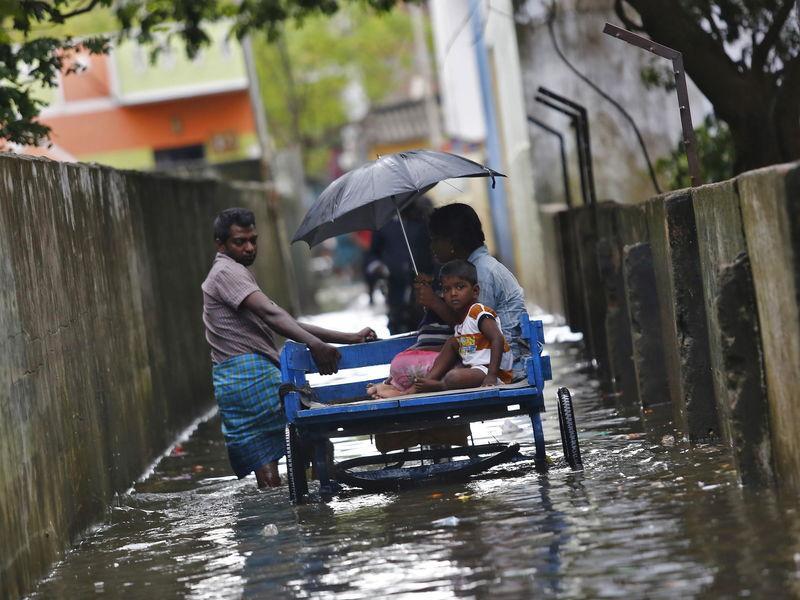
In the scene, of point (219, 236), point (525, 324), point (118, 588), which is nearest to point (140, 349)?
point (219, 236)

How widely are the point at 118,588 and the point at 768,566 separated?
2980 millimetres

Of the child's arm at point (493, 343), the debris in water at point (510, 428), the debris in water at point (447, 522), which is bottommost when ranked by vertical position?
the debris in water at point (447, 522)

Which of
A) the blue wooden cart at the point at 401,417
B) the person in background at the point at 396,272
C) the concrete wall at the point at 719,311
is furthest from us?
the person in background at the point at 396,272

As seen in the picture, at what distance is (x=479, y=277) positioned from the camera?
29.9ft

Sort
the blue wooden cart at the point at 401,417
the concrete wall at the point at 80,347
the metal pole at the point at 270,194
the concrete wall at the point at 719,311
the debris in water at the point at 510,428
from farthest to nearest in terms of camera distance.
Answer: the metal pole at the point at 270,194, the debris in water at the point at 510,428, the blue wooden cart at the point at 401,417, the concrete wall at the point at 80,347, the concrete wall at the point at 719,311

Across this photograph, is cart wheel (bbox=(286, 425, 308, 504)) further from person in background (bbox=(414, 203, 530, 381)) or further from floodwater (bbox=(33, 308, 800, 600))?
person in background (bbox=(414, 203, 530, 381))

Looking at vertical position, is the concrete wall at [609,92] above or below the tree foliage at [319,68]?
below

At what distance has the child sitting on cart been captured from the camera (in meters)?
8.61

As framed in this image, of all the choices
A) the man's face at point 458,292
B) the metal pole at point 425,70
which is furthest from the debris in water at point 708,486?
the metal pole at point 425,70

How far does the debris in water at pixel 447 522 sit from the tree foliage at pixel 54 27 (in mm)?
3209

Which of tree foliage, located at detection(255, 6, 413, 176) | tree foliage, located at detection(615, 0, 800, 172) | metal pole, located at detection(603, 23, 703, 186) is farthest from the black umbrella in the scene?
tree foliage, located at detection(255, 6, 413, 176)

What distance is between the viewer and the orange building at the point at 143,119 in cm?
3853

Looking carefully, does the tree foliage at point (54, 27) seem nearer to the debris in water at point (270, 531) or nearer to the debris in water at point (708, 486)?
the debris in water at point (270, 531)

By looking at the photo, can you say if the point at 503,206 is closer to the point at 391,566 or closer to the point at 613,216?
the point at 613,216
